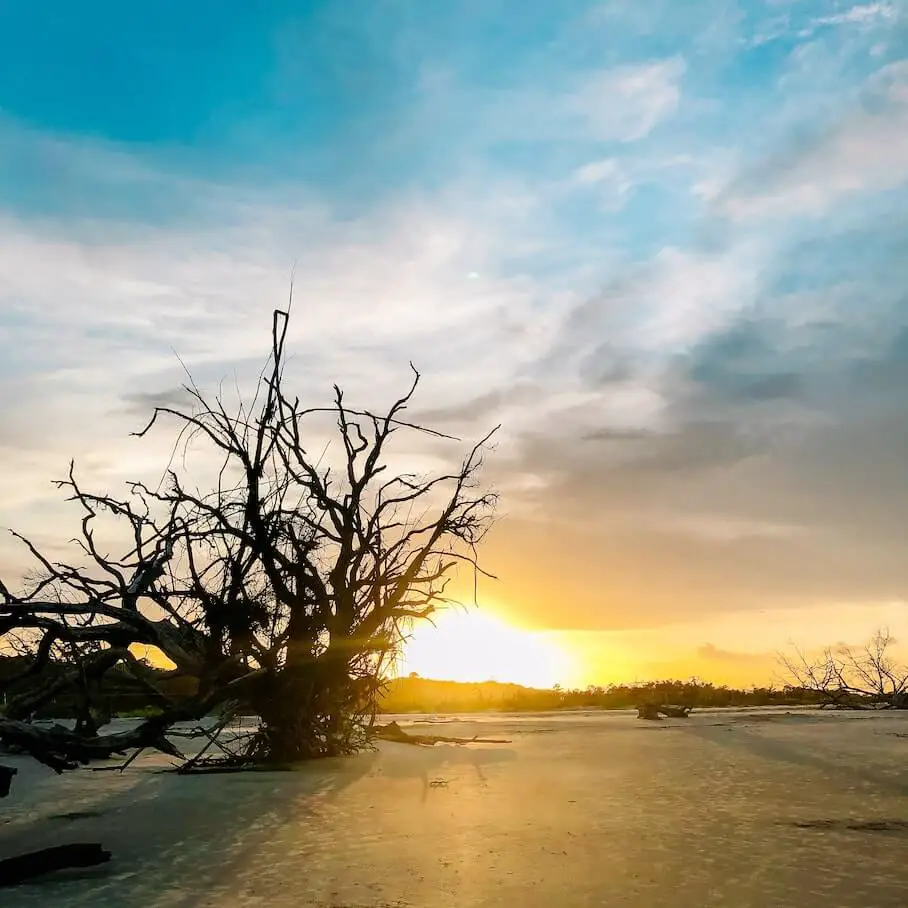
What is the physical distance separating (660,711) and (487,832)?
19966 millimetres

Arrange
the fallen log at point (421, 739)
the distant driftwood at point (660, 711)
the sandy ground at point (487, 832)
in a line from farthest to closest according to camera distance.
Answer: the distant driftwood at point (660, 711)
the fallen log at point (421, 739)
the sandy ground at point (487, 832)

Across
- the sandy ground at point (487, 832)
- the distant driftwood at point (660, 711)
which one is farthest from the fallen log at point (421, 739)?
the distant driftwood at point (660, 711)

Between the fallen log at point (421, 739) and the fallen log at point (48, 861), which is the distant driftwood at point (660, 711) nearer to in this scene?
the fallen log at point (421, 739)

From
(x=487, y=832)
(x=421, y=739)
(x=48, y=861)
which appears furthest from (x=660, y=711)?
(x=48, y=861)

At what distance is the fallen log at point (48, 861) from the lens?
16.3 ft

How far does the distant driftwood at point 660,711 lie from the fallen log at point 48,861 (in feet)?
65.2

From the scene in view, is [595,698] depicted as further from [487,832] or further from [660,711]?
[487,832]

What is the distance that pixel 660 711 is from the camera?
25375 mm

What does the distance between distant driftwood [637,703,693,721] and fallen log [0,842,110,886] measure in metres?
19.9

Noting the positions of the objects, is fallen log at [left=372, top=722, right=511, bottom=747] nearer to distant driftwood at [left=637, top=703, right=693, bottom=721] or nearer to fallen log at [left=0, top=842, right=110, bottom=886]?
distant driftwood at [left=637, top=703, right=693, bottom=721]

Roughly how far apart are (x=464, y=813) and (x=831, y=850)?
3.00 metres

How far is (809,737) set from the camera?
15.9 m

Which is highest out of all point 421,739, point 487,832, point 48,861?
point 421,739

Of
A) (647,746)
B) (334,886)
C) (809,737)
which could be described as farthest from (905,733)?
(334,886)
